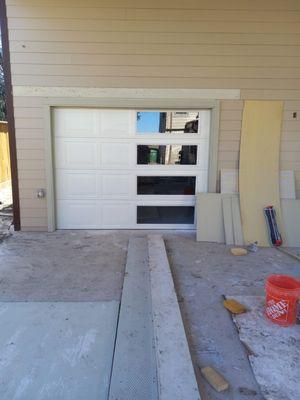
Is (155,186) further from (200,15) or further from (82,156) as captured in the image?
(200,15)

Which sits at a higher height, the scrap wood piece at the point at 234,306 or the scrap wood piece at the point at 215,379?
the scrap wood piece at the point at 234,306

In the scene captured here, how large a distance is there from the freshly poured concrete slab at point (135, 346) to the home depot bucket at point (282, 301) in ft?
3.12

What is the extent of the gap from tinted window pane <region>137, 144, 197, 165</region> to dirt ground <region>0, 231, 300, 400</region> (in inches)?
45.2

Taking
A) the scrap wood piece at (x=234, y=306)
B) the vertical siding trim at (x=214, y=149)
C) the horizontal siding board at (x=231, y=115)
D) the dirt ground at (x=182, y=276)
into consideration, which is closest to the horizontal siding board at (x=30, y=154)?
the dirt ground at (x=182, y=276)

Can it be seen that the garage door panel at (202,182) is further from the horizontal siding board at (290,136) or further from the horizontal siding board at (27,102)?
the horizontal siding board at (27,102)

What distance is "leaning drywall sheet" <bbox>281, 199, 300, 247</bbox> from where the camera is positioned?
4602 millimetres

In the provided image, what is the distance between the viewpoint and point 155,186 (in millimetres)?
5062

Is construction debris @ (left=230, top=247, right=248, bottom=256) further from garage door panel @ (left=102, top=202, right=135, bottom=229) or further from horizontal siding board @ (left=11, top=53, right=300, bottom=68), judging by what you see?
horizontal siding board @ (left=11, top=53, right=300, bottom=68)

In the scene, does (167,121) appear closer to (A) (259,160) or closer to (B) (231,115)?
(B) (231,115)

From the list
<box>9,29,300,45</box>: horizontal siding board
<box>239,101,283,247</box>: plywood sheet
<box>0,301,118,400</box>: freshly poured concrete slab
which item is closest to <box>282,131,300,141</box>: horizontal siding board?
<box>239,101,283,247</box>: plywood sheet

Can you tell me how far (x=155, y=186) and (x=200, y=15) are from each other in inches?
100

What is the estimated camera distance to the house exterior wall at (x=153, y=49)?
14.5ft

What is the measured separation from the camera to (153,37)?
14.8ft

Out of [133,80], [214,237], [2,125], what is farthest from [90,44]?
[2,125]
